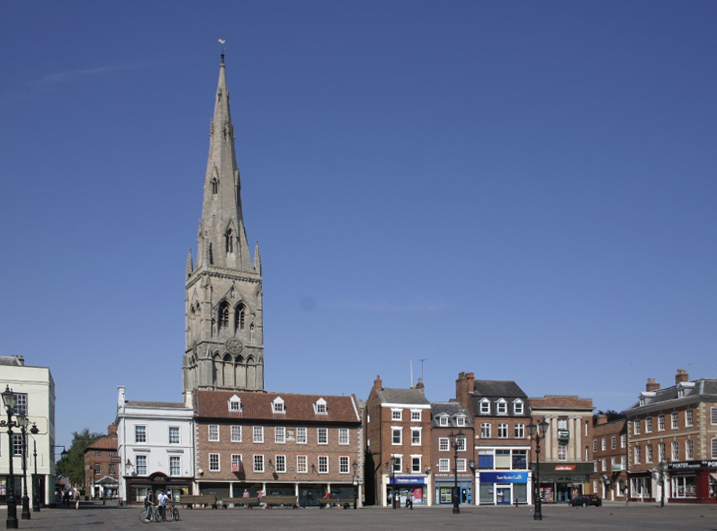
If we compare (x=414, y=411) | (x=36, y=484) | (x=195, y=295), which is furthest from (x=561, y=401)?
(x=195, y=295)

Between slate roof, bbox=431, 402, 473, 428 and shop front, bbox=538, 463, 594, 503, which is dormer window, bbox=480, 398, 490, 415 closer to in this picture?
slate roof, bbox=431, 402, 473, 428

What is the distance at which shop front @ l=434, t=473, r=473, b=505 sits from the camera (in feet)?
252

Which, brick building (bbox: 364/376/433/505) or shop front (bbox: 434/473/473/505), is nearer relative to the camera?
brick building (bbox: 364/376/433/505)

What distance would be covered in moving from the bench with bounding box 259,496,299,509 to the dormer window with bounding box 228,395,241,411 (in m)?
8.62

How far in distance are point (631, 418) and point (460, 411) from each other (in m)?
15.4

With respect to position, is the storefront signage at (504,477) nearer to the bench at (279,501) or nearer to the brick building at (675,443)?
the brick building at (675,443)

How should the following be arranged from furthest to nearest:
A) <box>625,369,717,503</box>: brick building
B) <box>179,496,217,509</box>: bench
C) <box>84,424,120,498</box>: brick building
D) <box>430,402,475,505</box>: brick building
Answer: <box>84,424,120,498</box>: brick building < <box>430,402,475,505</box>: brick building < <box>625,369,717,503</box>: brick building < <box>179,496,217,509</box>: bench

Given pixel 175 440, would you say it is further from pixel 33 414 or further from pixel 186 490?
pixel 33 414

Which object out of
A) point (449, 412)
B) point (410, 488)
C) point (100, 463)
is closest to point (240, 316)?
point (100, 463)

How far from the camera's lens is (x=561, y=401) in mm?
82750

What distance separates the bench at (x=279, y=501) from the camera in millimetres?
66125

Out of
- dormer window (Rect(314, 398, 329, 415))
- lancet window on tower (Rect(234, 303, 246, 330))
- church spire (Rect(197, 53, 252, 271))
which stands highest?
church spire (Rect(197, 53, 252, 271))

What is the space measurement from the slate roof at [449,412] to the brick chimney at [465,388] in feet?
2.31

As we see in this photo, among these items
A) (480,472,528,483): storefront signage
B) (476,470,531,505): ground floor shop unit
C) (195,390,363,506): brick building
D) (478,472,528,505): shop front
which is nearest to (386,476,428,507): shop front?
(195,390,363,506): brick building
